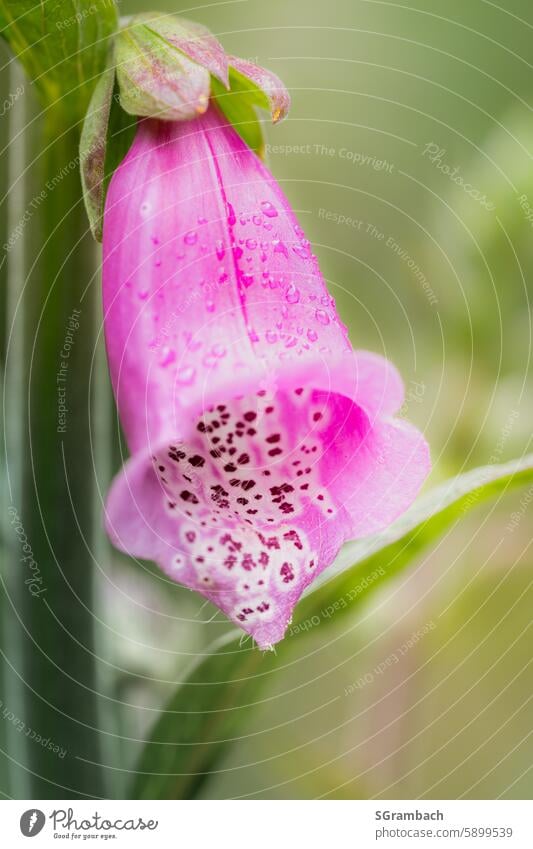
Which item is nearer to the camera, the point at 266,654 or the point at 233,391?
the point at 233,391

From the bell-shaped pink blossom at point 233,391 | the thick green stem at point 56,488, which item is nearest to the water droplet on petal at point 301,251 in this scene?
the bell-shaped pink blossom at point 233,391

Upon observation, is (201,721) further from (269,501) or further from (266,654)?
(269,501)

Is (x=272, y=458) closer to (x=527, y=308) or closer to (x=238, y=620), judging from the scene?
(x=238, y=620)

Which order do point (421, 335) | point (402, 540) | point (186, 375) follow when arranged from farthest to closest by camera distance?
point (421, 335), point (402, 540), point (186, 375)

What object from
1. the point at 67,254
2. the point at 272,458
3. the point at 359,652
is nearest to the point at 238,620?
the point at 272,458
